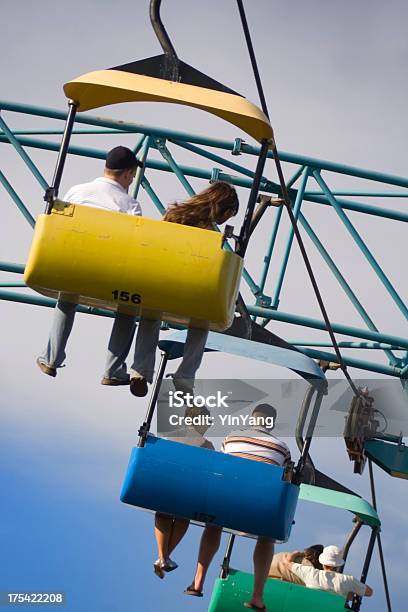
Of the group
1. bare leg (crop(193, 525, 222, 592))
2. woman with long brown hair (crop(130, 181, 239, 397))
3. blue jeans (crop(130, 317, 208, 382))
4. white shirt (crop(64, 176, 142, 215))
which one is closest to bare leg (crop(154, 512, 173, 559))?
bare leg (crop(193, 525, 222, 592))

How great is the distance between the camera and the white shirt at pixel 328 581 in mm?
13078

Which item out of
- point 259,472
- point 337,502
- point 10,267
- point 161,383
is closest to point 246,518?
point 259,472

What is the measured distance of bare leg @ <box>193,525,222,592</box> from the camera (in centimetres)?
1167

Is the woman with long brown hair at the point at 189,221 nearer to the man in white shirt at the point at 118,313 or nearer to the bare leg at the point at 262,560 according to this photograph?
the man in white shirt at the point at 118,313

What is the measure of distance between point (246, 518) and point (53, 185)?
107 inches

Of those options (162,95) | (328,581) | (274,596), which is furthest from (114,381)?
(328,581)

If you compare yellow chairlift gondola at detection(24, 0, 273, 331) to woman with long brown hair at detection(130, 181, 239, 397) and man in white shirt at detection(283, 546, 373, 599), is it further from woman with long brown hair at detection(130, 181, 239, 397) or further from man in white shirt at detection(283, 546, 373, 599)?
man in white shirt at detection(283, 546, 373, 599)

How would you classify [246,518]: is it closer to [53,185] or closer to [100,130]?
[53,185]

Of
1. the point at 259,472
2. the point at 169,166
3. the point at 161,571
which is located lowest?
the point at 161,571

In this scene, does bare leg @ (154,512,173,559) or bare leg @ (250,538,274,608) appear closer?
bare leg @ (154,512,173,559)

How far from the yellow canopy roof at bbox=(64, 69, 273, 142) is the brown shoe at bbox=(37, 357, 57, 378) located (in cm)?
160

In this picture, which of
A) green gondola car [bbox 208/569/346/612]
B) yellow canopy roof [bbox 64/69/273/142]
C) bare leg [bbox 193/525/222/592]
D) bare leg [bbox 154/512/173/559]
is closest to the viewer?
yellow canopy roof [bbox 64/69/273/142]

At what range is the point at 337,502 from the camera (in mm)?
12992

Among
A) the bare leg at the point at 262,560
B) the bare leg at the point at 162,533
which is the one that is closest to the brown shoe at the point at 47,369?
the bare leg at the point at 162,533
